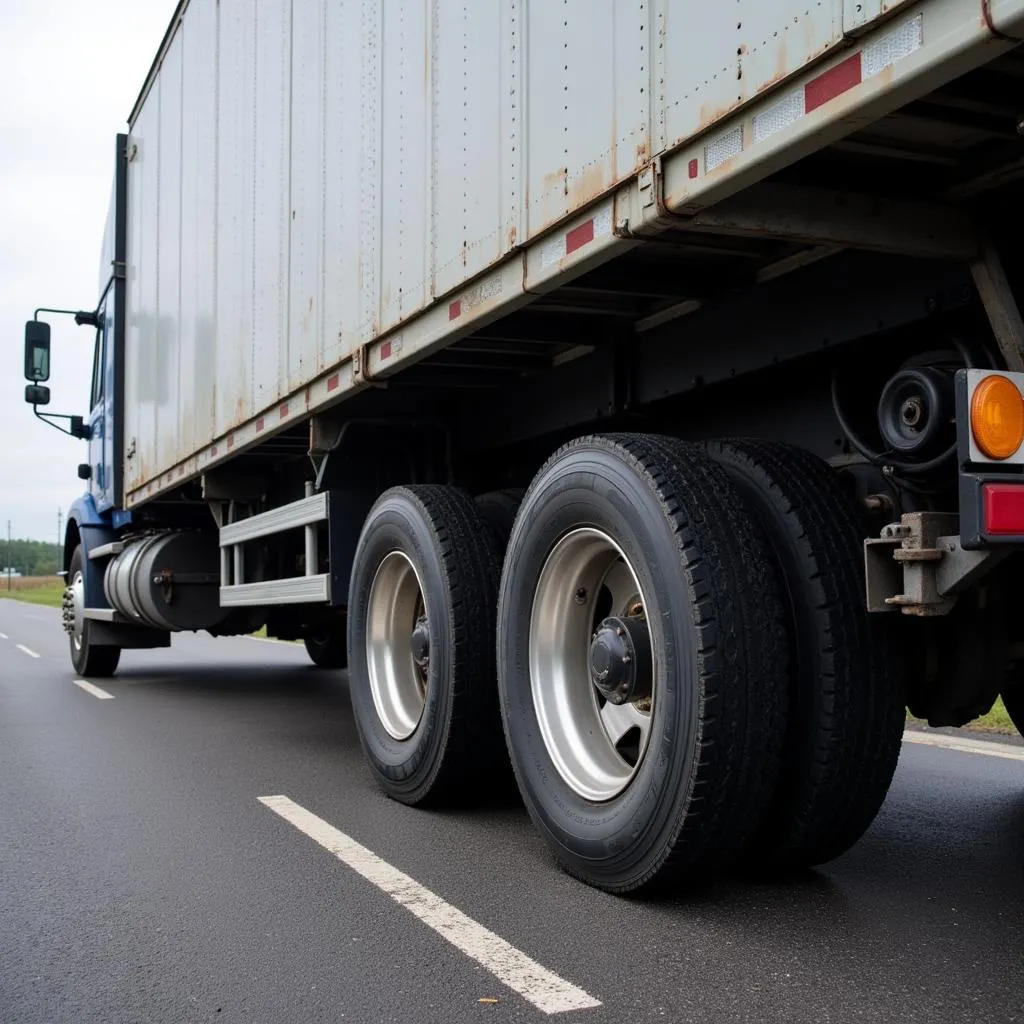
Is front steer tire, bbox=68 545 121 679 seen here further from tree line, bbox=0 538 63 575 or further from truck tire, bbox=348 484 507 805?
tree line, bbox=0 538 63 575

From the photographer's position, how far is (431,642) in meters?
4.51

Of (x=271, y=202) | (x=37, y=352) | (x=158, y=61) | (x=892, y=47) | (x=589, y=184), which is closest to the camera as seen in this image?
(x=892, y=47)

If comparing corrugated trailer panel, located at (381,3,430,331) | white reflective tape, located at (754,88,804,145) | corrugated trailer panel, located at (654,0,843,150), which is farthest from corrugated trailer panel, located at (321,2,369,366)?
white reflective tape, located at (754,88,804,145)

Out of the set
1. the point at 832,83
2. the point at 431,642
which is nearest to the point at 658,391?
the point at 431,642

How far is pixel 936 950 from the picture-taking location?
305 cm

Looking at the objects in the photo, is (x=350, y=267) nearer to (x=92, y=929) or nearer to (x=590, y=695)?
(x=590, y=695)

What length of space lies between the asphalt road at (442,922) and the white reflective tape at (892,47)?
195cm

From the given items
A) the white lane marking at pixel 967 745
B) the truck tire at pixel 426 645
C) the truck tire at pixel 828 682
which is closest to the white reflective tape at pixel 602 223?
the truck tire at pixel 828 682

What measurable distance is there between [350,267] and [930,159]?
9.37ft

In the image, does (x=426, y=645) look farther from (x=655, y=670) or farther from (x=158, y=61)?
(x=158, y=61)

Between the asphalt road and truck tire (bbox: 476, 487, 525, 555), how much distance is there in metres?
1.09

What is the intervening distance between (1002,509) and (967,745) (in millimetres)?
4187

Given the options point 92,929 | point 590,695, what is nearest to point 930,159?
point 590,695

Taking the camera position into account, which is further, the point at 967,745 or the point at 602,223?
the point at 967,745
